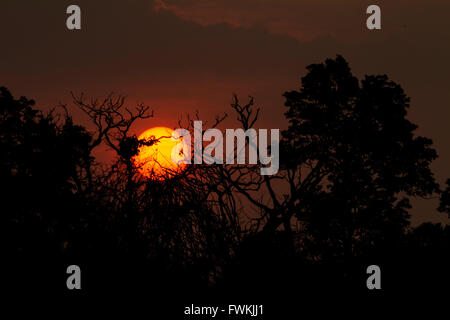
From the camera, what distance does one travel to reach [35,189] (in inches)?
1294

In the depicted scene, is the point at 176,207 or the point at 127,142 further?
the point at 127,142

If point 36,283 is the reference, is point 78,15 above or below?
above

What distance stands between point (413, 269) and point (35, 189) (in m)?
22.1

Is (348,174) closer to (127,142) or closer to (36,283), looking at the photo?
(127,142)

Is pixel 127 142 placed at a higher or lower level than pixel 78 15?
lower

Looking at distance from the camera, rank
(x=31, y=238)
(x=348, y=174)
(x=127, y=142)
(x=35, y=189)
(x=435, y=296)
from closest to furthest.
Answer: (x=435, y=296), (x=31, y=238), (x=35, y=189), (x=127, y=142), (x=348, y=174)
